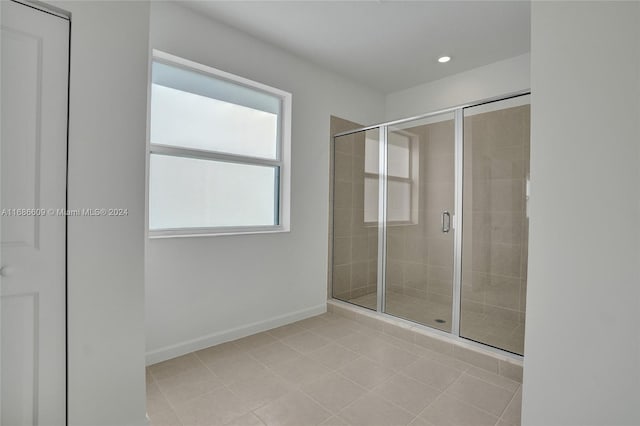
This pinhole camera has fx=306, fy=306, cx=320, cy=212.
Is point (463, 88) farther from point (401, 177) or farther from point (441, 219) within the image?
point (441, 219)

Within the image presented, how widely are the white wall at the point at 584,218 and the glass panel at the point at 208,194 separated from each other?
6.97ft

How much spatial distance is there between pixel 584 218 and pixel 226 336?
8.13 ft

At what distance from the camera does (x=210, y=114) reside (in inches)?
99.6

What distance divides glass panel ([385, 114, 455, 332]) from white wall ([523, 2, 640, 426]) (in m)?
1.42

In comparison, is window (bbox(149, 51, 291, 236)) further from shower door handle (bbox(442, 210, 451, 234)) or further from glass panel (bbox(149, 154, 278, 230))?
shower door handle (bbox(442, 210, 451, 234))

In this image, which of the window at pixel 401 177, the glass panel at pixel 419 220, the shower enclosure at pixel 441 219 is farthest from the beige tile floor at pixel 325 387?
the window at pixel 401 177

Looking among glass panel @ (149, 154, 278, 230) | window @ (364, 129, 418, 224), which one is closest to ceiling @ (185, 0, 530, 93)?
window @ (364, 129, 418, 224)

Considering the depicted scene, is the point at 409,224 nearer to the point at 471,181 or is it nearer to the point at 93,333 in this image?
the point at 471,181

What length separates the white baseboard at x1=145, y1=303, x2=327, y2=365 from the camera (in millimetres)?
2205

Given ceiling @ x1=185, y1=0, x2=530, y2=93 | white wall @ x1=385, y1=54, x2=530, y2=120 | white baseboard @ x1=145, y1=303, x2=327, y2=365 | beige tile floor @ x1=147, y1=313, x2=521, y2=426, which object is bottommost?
beige tile floor @ x1=147, y1=313, x2=521, y2=426

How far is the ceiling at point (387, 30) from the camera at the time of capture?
2254mm

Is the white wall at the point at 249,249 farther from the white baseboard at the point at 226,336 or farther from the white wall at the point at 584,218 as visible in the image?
the white wall at the point at 584,218

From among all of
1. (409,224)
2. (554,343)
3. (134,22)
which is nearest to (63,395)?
(134,22)

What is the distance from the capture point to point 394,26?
2506 millimetres
